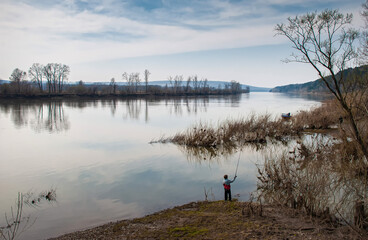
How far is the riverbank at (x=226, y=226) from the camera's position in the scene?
5.66 meters

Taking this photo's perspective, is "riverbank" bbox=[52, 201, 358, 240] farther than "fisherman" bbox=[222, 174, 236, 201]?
No

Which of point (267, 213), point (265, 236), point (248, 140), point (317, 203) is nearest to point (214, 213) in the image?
point (267, 213)

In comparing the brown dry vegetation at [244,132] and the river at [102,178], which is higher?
the brown dry vegetation at [244,132]

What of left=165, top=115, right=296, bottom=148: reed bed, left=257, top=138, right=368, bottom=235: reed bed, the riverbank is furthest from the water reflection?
left=257, top=138, right=368, bottom=235: reed bed

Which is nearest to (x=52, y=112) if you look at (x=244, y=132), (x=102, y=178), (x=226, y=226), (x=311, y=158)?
(x=244, y=132)

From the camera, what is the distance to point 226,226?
20.1ft

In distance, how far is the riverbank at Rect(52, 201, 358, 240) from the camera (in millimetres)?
5659

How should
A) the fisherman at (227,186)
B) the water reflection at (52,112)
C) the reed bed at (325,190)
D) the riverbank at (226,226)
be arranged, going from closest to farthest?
1. the riverbank at (226,226)
2. the reed bed at (325,190)
3. the fisherman at (227,186)
4. the water reflection at (52,112)

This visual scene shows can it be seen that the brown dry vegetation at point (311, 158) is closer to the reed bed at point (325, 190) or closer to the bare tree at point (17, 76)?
the reed bed at point (325, 190)

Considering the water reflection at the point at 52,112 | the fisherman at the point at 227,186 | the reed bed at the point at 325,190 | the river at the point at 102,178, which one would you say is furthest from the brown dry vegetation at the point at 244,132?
the water reflection at the point at 52,112

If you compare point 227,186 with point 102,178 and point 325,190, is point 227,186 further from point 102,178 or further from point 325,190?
point 102,178

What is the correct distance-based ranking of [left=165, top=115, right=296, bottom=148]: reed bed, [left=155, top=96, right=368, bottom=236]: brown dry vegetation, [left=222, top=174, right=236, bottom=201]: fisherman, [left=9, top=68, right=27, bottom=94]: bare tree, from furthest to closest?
[left=9, top=68, right=27, bottom=94]: bare tree, [left=165, top=115, right=296, bottom=148]: reed bed, [left=222, top=174, right=236, bottom=201]: fisherman, [left=155, top=96, right=368, bottom=236]: brown dry vegetation

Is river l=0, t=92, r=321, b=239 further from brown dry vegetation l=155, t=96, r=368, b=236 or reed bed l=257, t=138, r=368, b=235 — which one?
brown dry vegetation l=155, t=96, r=368, b=236

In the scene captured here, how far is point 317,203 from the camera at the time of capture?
22.1 ft
